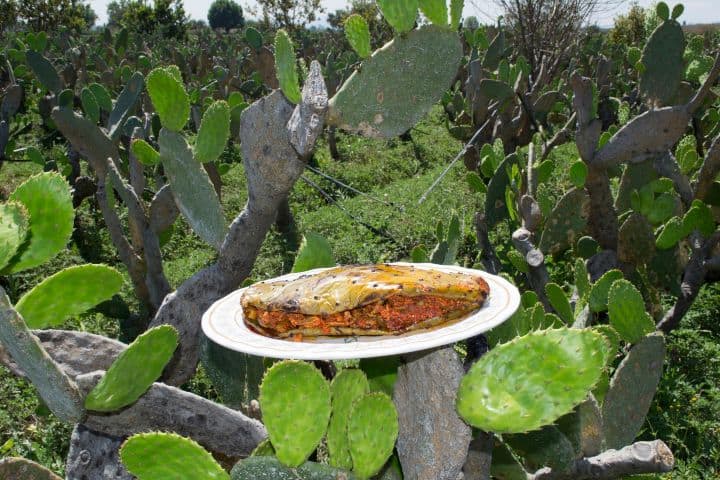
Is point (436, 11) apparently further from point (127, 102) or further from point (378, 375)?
point (127, 102)

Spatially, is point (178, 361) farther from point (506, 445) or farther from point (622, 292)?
point (622, 292)

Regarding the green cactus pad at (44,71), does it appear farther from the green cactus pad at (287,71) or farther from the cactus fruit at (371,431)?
the cactus fruit at (371,431)

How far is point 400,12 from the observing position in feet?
4.64

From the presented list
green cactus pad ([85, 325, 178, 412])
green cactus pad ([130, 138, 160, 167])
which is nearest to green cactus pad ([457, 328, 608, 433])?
green cactus pad ([85, 325, 178, 412])

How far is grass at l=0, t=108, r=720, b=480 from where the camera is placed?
2338mm

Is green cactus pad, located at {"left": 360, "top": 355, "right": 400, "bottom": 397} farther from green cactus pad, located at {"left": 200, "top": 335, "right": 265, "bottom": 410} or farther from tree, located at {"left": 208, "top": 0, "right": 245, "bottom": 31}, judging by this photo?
tree, located at {"left": 208, "top": 0, "right": 245, "bottom": 31}

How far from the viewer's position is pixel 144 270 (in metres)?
2.87

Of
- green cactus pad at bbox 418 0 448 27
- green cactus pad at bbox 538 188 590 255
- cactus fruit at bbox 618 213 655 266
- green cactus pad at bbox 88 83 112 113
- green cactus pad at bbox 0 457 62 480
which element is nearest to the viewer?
green cactus pad at bbox 0 457 62 480

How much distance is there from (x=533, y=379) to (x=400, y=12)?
82cm

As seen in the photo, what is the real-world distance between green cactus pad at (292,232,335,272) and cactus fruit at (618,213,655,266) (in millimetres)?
1644

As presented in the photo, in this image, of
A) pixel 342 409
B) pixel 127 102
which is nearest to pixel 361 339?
pixel 342 409

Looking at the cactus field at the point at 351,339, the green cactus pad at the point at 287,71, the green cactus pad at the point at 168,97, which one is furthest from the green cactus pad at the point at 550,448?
the green cactus pad at the point at 168,97

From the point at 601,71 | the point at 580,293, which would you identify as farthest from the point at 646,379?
the point at 601,71

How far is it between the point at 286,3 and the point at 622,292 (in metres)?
16.6
